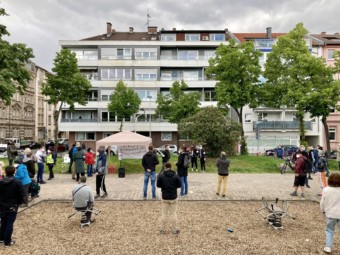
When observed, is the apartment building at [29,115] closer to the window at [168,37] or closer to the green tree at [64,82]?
the window at [168,37]

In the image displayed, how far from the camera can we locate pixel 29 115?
68.8 metres

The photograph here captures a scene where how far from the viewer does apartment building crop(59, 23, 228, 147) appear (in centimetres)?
4738

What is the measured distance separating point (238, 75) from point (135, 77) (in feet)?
67.9

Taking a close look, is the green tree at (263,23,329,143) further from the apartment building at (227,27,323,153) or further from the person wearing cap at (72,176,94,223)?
the person wearing cap at (72,176,94,223)

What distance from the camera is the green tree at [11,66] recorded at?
2112 cm

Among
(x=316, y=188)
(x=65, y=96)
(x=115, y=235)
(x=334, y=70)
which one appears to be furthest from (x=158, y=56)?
(x=115, y=235)

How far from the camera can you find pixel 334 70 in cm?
2670

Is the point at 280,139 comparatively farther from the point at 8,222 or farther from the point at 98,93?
the point at 8,222

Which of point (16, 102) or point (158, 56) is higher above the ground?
point (158, 56)

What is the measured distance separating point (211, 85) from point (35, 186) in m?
38.0

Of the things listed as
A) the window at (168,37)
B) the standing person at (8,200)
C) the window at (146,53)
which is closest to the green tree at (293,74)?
the window at (146,53)

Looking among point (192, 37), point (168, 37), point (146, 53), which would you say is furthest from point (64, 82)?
point (192, 37)

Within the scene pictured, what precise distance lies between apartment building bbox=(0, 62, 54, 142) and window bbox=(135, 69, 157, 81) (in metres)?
20.9

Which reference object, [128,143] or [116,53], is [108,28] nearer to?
[116,53]
